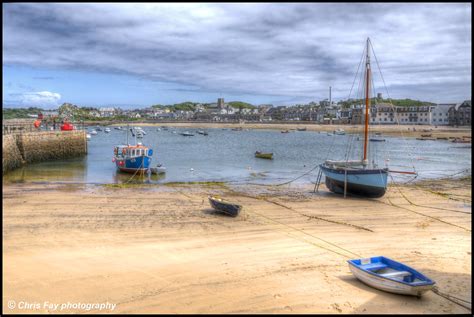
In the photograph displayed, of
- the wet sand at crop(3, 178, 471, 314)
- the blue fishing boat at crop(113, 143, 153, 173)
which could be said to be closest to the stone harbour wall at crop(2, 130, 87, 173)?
the blue fishing boat at crop(113, 143, 153, 173)

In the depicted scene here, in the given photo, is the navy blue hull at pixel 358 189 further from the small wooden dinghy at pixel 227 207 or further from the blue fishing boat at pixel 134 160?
the blue fishing boat at pixel 134 160

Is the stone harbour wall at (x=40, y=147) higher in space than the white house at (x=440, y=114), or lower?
lower

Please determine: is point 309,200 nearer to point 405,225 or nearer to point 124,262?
point 405,225

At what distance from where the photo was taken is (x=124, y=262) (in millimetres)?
11008

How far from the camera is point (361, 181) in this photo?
21.8 metres

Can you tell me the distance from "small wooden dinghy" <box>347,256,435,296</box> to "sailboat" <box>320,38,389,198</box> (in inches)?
454

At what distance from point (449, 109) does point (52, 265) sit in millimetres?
146345

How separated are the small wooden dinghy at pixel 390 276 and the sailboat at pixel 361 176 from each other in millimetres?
11523

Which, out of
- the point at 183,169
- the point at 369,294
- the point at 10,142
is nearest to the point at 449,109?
the point at 183,169

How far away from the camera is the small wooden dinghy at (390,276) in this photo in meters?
8.95

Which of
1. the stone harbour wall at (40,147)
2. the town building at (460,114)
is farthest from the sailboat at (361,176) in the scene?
the town building at (460,114)

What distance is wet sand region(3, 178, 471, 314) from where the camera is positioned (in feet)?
29.2

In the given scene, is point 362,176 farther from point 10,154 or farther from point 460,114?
point 460,114

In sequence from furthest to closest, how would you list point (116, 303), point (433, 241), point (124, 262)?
point (433, 241), point (124, 262), point (116, 303)
